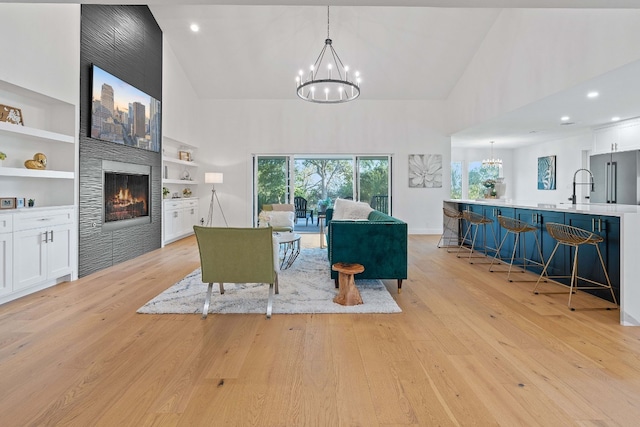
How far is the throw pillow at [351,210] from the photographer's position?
536 centimetres

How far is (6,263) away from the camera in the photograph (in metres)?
3.26

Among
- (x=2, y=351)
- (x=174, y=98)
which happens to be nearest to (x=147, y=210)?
(x=174, y=98)

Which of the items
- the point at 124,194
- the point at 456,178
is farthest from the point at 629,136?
the point at 124,194

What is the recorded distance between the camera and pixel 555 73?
452 cm

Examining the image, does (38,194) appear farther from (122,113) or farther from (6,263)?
(122,113)

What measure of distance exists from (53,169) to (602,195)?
9.43 m

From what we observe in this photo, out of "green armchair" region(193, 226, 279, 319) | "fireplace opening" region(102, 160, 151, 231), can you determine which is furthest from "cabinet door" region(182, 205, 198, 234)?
"green armchair" region(193, 226, 279, 319)

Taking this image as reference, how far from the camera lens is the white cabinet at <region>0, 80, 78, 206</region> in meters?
3.68

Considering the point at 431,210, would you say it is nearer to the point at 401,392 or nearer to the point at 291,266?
the point at 291,266

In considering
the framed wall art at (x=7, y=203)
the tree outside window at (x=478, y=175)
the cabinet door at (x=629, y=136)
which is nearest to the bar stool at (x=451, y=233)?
the cabinet door at (x=629, y=136)

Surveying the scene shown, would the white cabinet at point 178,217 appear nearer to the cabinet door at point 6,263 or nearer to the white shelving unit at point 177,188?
the white shelving unit at point 177,188

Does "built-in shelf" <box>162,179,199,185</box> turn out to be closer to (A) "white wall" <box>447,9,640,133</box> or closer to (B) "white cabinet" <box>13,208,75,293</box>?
(B) "white cabinet" <box>13,208,75,293</box>

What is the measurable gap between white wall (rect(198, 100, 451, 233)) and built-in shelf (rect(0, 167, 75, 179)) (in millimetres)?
4564

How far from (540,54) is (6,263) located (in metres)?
6.81
